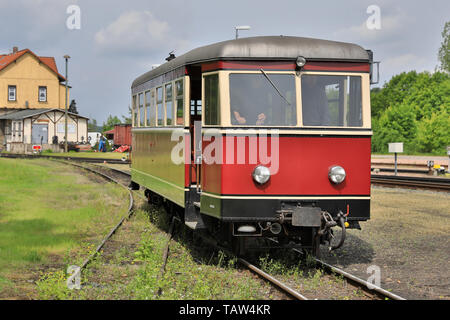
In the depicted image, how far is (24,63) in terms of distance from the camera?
181 ft

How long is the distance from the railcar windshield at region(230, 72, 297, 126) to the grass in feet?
11.3

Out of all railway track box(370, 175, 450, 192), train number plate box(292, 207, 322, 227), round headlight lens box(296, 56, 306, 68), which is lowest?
railway track box(370, 175, 450, 192)

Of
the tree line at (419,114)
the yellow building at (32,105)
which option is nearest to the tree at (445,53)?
the tree line at (419,114)

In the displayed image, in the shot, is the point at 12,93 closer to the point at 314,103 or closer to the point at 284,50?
the point at 284,50

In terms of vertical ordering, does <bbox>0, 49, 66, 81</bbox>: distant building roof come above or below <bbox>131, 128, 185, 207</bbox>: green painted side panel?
above

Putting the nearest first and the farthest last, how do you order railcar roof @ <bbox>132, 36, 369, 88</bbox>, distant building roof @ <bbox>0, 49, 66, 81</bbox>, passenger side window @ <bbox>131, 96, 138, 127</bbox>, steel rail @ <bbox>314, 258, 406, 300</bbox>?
steel rail @ <bbox>314, 258, 406, 300</bbox>, railcar roof @ <bbox>132, 36, 369, 88</bbox>, passenger side window @ <bbox>131, 96, 138, 127</bbox>, distant building roof @ <bbox>0, 49, 66, 81</bbox>

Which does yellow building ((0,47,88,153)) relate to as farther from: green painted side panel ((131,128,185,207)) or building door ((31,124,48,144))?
green painted side panel ((131,128,185,207))

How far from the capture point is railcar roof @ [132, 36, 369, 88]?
7.94 metres

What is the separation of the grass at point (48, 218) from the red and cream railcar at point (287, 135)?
9.23 feet

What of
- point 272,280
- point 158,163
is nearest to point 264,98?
point 272,280

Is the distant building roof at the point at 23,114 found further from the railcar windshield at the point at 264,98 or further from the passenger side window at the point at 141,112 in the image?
the railcar windshield at the point at 264,98

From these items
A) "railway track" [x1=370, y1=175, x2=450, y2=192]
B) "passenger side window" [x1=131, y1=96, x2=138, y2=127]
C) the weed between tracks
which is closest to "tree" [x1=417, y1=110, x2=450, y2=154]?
"railway track" [x1=370, y1=175, x2=450, y2=192]

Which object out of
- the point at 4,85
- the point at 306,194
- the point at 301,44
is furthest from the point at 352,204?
the point at 4,85

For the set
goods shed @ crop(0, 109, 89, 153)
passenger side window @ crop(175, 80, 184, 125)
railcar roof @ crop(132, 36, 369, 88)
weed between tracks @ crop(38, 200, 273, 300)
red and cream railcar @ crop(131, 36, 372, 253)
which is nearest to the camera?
weed between tracks @ crop(38, 200, 273, 300)
